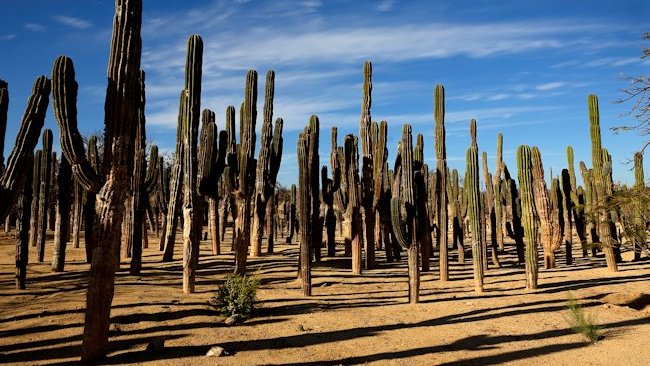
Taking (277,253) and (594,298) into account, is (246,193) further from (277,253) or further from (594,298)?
(594,298)

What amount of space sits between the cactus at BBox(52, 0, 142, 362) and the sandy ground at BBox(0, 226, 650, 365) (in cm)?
84

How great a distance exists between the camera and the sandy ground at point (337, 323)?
8539 mm

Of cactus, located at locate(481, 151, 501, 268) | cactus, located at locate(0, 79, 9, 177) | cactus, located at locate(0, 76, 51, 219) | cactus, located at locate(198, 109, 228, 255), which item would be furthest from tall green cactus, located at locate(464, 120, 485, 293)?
cactus, located at locate(0, 79, 9, 177)

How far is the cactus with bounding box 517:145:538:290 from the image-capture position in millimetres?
14719

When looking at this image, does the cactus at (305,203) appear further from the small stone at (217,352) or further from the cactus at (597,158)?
the cactus at (597,158)

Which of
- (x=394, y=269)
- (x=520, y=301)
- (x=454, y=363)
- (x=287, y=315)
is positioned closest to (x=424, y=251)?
(x=394, y=269)

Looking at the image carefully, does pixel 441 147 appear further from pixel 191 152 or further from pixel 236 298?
pixel 236 298

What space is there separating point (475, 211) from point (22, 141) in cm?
1191

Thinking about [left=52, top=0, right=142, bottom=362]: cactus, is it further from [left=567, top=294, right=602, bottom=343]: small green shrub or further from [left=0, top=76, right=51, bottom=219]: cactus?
[left=567, top=294, right=602, bottom=343]: small green shrub

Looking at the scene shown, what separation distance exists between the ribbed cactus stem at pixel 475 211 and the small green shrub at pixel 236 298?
6871 millimetres

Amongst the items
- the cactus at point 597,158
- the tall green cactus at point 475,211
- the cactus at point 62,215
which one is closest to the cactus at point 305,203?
the tall green cactus at point 475,211

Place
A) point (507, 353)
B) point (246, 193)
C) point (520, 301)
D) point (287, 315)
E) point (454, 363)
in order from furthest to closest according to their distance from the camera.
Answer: point (246, 193) < point (520, 301) < point (287, 315) < point (507, 353) < point (454, 363)

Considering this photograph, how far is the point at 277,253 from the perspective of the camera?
22.8 m

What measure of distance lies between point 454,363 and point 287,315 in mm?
4292
